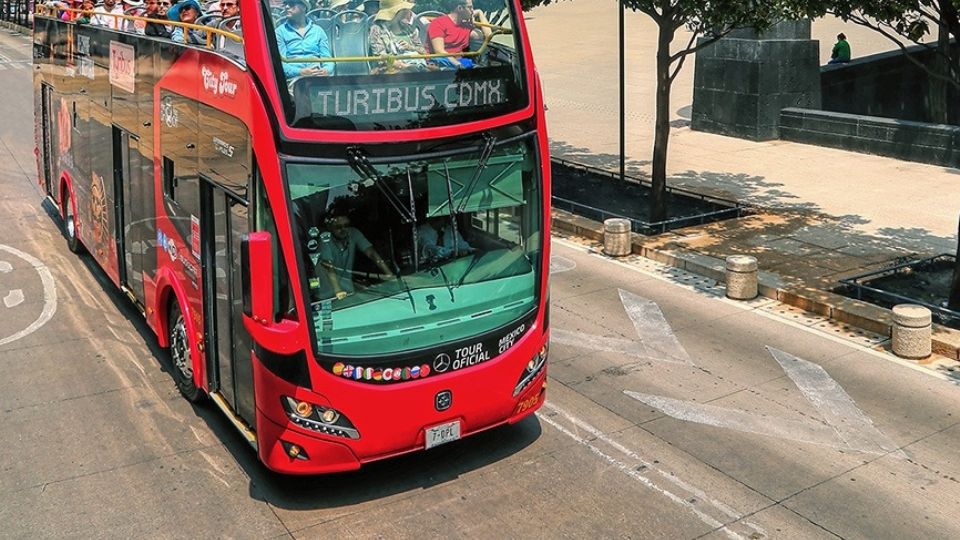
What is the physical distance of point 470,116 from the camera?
7.88 m

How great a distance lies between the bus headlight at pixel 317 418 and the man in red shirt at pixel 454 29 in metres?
2.75

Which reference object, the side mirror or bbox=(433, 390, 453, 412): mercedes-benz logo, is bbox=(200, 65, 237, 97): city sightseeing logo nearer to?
the side mirror

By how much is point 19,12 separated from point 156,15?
65.6m

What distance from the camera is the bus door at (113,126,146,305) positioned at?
11.0 metres

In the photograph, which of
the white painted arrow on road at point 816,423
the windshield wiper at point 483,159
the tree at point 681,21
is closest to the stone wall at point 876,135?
the tree at point 681,21

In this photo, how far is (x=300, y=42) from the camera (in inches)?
292

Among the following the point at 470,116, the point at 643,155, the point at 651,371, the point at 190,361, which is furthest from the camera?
the point at 643,155

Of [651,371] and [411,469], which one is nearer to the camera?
[411,469]

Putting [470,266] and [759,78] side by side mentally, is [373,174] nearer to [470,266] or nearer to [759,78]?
[470,266]

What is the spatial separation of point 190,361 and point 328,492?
7.63 feet

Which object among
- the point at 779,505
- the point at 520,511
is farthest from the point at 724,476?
the point at 520,511

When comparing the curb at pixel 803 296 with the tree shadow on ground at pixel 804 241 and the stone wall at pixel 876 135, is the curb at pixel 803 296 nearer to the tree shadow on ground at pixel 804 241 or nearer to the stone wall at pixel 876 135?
the tree shadow on ground at pixel 804 241

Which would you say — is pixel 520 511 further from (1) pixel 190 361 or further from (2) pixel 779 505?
(1) pixel 190 361

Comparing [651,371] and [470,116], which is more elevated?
→ [470,116]
